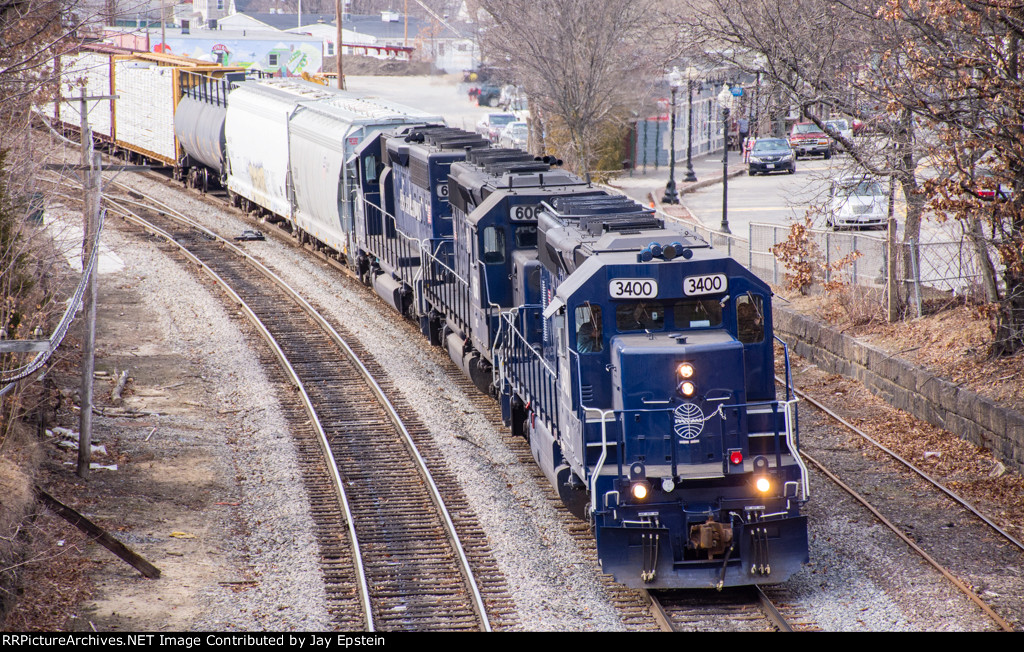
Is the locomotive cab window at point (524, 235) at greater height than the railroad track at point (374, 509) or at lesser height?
greater

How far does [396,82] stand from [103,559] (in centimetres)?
9120

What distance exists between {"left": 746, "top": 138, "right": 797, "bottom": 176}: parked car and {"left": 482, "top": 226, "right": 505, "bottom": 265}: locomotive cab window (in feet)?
110

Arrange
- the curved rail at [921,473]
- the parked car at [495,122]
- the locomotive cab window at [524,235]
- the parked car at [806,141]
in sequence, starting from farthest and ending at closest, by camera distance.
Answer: the parked car at [495,122], the parked car at [806,141], the locomotive cab window at [524,235], the curved rail at [921,473]

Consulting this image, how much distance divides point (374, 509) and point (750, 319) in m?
5.70

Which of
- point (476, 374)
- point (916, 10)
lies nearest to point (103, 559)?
point (476, 374)

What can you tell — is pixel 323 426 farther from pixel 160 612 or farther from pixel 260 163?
pixel 260 163

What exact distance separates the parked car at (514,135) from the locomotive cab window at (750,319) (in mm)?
39029

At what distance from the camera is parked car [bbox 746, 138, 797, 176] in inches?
1886

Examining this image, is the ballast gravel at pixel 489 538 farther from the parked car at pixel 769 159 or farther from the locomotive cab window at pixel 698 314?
the parked car at pixel 769 159

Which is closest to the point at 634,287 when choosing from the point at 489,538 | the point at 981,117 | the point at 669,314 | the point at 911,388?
the point at 669,314

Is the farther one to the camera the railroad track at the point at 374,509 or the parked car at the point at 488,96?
the parked car at the point at 488,96

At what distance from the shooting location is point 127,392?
1920 centimetres

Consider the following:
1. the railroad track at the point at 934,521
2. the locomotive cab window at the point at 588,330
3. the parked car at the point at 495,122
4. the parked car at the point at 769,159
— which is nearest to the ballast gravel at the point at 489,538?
the railroad track at the point at 934,521

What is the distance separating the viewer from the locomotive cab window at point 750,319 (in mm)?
11961
